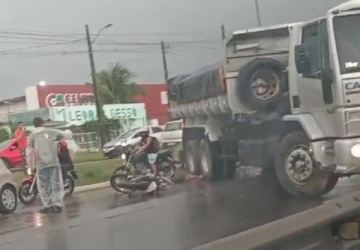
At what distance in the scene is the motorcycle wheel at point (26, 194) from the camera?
1648 cm

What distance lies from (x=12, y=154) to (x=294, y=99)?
62.2 ft

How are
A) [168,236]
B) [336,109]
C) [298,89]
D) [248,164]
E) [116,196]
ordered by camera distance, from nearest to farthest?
[168,236] → [336,109] → [298,89] → [248,164] → [116,196]

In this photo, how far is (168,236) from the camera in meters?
9.45

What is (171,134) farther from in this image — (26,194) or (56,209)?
(56,209)

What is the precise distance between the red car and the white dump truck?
1375 centimetres

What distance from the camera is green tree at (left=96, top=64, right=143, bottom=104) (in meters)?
65.0

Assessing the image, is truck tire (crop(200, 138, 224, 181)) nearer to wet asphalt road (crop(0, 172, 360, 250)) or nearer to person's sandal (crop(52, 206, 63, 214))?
wet asphalt road (crop(0, 172, 360, 250))

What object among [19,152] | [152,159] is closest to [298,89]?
[152,159]

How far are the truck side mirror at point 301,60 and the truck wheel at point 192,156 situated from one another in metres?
7.27

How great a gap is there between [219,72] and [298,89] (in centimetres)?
324

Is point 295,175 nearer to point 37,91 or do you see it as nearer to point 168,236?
point 168,236

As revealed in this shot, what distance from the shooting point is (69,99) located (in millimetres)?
70312

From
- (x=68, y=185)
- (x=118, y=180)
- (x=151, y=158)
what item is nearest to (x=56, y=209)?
(x=118, y=180)

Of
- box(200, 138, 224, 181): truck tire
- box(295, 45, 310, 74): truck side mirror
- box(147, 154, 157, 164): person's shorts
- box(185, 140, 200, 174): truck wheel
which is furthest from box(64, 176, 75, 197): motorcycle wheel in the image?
box(295, 45, 310, 74): truck side mirror
